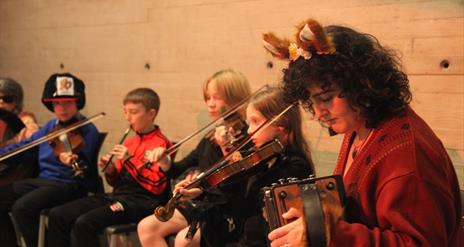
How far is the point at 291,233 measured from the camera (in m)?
1.41

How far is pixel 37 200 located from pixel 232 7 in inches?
66.6

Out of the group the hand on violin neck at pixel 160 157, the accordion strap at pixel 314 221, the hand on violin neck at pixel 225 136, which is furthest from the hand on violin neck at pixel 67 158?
the accordion strap at pixel 314 221

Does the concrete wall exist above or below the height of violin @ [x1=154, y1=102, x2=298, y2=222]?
above

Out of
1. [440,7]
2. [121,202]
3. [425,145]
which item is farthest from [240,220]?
[440,7]

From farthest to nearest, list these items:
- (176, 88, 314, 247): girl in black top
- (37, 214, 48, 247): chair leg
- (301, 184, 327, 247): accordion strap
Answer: (37, 214, 48, 247): chair leg
(176, 88, 314, 247): girl in black top
(301, 184, 327, 247): accordion strap

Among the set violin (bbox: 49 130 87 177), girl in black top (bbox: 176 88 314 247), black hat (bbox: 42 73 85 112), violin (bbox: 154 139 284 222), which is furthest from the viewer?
black hat (bbox: 42 73 85 112)

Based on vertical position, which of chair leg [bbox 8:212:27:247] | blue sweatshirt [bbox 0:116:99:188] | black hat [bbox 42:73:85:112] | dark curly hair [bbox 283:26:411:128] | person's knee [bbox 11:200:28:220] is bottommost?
chair leg [bbox 8:212:27:247]

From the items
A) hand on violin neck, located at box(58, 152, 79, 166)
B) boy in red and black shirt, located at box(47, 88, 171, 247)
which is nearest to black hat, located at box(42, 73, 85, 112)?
hand on violin neck, located at box(58, 152, 79, 166)

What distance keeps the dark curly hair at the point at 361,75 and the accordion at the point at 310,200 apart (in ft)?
0.75

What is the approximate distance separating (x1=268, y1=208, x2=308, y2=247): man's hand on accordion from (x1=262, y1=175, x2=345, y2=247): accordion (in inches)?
0.8

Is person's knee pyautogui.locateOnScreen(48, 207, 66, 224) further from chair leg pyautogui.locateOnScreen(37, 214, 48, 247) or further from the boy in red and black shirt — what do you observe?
chair leg pyautogui.locateOnScreen(37, 214, 48, 247)

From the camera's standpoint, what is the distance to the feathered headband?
1.46 metres

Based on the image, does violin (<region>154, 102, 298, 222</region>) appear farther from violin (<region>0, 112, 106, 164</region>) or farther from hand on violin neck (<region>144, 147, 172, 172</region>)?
violin (<region>0, 112, 106, 164</region>)

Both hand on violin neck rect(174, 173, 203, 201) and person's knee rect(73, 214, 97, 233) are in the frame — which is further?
person's knee rect(73, 214, 97, 233)
